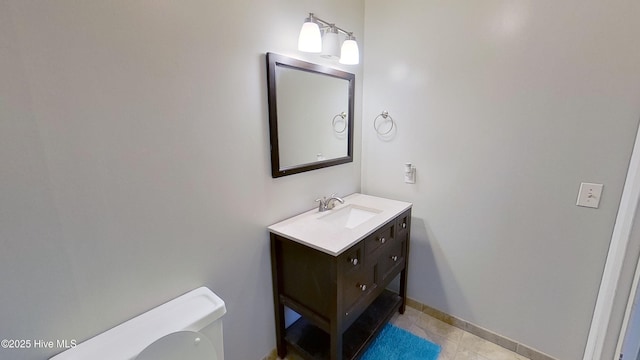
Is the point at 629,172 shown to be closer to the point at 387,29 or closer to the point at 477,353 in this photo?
the point at 477,353

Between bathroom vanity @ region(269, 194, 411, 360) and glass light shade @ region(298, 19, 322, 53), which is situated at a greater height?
glass light shade @ region(298, 19, 322, 53)

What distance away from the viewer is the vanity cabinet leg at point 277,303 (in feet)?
5.17

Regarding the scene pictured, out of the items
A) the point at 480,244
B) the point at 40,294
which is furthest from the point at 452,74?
the point at 40,294

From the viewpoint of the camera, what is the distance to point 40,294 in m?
0.86

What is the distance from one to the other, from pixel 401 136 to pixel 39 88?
6.13ft

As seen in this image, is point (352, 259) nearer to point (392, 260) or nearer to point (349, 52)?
point (392, 260)

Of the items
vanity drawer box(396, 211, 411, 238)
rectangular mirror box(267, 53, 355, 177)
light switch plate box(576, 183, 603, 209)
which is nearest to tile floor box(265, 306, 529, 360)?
vanity drawer box(396, 211, 411, 238)

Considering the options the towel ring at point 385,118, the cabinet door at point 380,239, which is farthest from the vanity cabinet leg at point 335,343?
the towel ring at point 385,118

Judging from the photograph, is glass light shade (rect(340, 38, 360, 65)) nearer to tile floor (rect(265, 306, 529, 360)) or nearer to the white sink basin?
the white sink basin

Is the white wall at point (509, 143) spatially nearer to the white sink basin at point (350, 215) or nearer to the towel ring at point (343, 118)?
the towel ring at point (343, 118)

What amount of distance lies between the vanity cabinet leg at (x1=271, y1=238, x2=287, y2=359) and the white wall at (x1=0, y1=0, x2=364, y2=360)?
84mm

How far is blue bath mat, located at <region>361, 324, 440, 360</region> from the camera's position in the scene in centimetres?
172

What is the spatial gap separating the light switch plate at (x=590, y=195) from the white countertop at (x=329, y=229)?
2.95 ft

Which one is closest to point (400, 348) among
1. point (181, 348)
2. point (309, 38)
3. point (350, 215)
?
point (350, 215)
